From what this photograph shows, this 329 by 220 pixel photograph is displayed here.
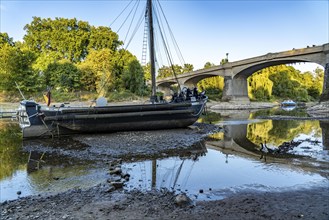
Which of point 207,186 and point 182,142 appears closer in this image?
point 207,186

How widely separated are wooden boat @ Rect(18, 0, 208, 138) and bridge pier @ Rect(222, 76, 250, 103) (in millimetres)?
43354

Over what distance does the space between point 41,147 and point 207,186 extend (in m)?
9.31

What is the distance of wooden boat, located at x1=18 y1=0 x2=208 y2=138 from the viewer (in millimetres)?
15758

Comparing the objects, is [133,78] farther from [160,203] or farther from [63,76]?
[160,203]

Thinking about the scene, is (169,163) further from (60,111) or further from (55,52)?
(55,52)

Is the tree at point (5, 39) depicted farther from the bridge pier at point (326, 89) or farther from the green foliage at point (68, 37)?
the bridge pier at point (326, 89)

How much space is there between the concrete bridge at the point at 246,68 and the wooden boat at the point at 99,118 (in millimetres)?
29622

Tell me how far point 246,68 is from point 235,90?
7.49 m

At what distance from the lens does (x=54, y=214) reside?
5285 mm

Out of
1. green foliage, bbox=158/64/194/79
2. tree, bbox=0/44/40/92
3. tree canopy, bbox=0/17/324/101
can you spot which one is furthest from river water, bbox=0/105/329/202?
green foliage, bbox=158/64/194/79

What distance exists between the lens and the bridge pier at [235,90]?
197 feet

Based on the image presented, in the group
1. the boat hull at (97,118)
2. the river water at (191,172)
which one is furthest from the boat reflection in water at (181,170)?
the boat hull at (97,118)

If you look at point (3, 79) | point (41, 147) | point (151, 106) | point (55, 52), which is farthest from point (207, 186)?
point (55, 52)

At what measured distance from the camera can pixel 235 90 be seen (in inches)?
Result: 2371
